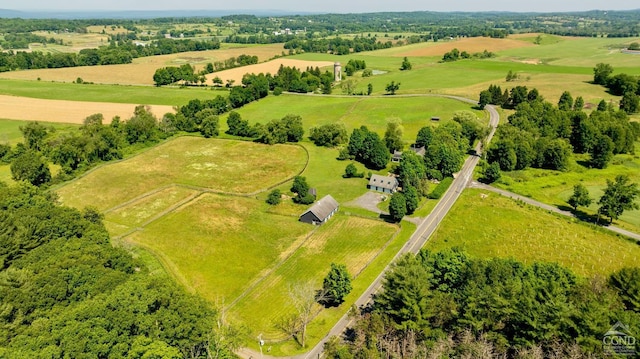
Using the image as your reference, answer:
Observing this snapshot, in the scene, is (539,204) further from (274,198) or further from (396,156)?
(274,198)

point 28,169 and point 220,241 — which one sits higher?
point 28,169

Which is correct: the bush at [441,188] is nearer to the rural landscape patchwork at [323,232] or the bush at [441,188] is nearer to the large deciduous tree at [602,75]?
the rural landscape patchwork at [323,232]

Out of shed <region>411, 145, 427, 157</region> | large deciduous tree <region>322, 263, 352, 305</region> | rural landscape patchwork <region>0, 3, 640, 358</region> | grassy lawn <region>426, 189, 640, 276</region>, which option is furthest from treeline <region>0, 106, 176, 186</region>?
grassy lawn <region>426, 189, 640, 276</region>

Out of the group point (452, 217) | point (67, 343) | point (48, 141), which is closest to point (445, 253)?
point (452, 217)

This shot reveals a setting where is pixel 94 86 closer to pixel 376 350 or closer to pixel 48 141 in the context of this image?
pixel 48 141

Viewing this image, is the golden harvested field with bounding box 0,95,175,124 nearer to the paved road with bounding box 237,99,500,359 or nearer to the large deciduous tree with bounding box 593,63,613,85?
the paved road with bounding box 237,99,500,359

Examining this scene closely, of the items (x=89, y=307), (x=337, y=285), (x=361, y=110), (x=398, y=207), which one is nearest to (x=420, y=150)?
(x=398, y=207)
